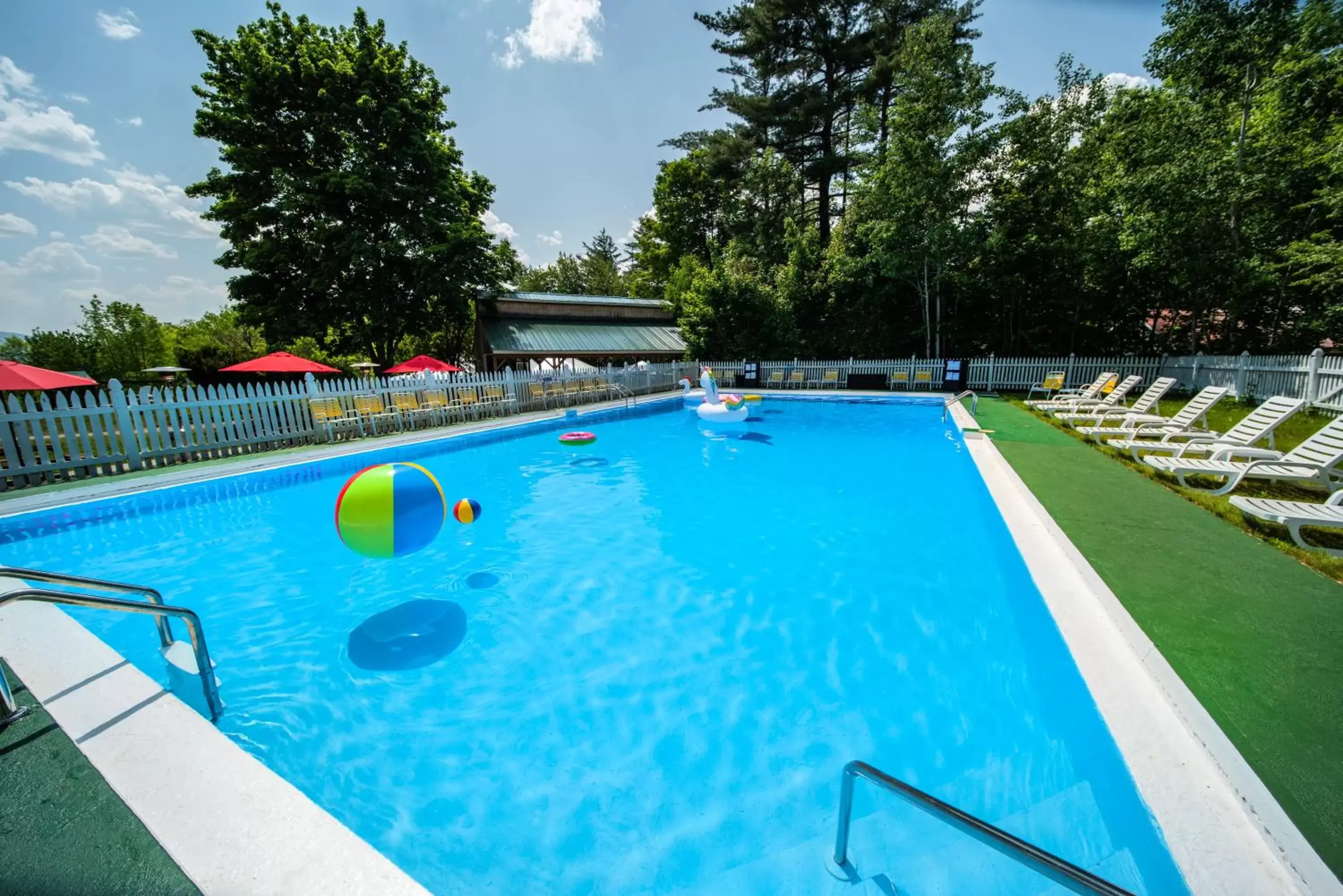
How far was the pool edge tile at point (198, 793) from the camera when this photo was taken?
1910 mm

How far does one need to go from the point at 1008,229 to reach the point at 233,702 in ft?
88.5

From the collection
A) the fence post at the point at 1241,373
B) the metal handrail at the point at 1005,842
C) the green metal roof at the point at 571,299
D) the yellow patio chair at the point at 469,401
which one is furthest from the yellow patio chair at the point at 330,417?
the fence post at the point at 1241,373

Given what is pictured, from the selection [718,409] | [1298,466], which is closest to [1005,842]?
[1298,466]

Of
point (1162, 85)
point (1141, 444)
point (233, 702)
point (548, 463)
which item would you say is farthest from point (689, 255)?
point (233, 702)

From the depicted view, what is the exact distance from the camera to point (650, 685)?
3.69m

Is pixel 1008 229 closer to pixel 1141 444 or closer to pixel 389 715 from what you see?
pixel 1141 444

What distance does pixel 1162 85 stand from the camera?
57.5ft

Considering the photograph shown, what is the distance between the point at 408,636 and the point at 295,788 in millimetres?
1946

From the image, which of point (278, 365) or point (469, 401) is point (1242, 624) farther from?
point (278, 365)

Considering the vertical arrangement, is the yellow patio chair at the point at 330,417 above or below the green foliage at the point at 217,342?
below

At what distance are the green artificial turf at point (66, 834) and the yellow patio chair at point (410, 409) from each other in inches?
487

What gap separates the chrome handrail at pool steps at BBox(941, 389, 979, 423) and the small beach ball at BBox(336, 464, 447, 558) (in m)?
13.8

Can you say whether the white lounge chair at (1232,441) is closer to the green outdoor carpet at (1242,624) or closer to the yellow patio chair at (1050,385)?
the green outdoor carpet at (1242,624)

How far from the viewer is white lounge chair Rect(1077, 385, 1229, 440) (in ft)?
27.7
